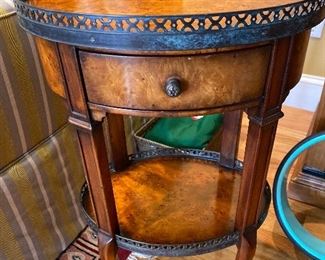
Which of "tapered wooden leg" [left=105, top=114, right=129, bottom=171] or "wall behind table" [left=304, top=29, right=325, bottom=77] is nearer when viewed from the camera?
"tapered wooden leg" [left=105, top=114, right=129, bottom=171]

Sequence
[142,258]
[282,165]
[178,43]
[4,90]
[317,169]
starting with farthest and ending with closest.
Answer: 1. [317,169]
2. [142,258]
3. [282,165]
4. [4,90]
5. [178,43]

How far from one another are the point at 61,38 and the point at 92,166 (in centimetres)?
25

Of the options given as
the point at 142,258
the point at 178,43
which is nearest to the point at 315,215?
the point at 142,258

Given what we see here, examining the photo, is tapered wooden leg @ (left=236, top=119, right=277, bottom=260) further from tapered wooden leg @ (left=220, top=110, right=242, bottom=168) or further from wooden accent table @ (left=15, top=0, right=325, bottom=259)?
tapered wooden leg @ (left=220, top=110, right=242, bottom=168)

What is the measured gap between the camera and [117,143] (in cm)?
98

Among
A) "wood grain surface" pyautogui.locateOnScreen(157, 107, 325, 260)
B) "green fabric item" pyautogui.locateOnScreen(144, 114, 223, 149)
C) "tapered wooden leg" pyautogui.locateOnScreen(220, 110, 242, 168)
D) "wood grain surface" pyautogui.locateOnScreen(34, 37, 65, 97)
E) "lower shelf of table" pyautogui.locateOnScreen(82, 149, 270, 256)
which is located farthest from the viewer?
"green fabric item" pyautogui.locateOnScreen(144, 114, 223, 149)

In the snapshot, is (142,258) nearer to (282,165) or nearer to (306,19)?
(282,165)

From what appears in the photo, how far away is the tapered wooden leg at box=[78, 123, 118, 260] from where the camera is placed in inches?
23.9

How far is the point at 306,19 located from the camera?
19.3 inches

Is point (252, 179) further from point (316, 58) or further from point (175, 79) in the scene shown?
point (316, 58)

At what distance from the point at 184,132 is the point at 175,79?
2.56 ft

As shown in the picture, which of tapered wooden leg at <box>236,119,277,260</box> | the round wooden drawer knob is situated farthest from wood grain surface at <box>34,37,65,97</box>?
tapered wooden leg at <box>236,119,277,260</box>

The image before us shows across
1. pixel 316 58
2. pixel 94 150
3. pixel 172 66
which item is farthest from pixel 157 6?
pixel 316 58

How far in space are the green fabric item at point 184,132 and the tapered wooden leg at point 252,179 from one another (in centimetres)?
54
